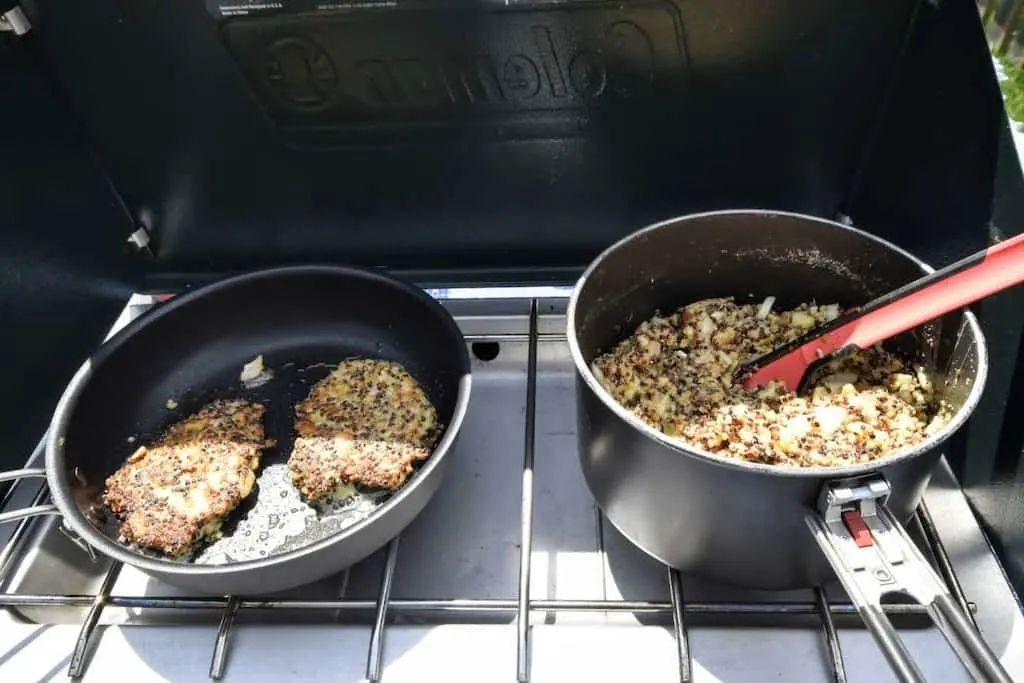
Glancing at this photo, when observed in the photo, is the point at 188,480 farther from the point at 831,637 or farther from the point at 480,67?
the point at 831,637

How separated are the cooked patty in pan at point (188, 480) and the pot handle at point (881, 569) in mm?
724

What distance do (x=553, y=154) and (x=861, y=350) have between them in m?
0.50

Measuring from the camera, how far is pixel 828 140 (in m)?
1.07

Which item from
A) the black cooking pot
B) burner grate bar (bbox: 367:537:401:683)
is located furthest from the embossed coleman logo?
burner grate bar (bbox: 367:537:401:683)

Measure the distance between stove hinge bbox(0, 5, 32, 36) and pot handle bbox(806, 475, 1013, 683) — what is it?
1121mm

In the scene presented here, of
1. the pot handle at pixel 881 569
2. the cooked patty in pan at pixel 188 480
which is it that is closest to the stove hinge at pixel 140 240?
the cooked patty in pan at pixel 188 480

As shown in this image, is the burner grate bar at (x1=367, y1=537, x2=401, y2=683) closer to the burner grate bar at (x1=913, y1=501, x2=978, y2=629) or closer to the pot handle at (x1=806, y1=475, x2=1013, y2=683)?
the pot handle at (x1=806, y1=475, x2=1013, y2=683)

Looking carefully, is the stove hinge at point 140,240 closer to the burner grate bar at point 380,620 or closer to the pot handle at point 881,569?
the burner grate bar at point 380,620

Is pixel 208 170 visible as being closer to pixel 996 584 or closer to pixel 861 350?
pixel 861 350

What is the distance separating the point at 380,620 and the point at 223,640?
0.18 metres

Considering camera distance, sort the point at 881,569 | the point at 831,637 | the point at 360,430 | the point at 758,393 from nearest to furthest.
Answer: the point at 881,569
the point at 831,637
the point at 758,393
the point at 360,430

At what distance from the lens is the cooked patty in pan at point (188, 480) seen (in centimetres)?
97

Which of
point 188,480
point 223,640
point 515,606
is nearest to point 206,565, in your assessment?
point 223,640

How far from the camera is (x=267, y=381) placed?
121 centimetres
